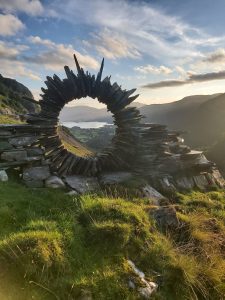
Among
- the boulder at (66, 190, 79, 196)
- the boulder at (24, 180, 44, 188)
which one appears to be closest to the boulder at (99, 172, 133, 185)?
the boulder at (66, 190, 79, 196)

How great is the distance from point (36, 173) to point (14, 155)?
118cm

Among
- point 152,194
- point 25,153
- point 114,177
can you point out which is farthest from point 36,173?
point 152,194

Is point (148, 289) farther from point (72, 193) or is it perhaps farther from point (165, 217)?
point (72, 193)

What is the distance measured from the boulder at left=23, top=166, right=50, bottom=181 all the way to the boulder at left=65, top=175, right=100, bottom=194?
0.96m

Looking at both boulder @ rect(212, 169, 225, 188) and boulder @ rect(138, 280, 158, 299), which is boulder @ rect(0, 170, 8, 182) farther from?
boulder @ rect(212, 169, 225, 188)

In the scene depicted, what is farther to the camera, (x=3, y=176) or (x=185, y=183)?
(x=185, y=183)

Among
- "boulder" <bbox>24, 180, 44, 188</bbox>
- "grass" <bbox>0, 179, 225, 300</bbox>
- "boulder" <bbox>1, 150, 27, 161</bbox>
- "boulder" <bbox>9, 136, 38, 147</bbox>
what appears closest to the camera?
"grass" <bbox>0, 179, 225, 300</bbox>

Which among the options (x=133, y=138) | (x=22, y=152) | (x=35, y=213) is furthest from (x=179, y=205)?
(x=22, y=152)

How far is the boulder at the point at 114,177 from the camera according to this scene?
1444 cm

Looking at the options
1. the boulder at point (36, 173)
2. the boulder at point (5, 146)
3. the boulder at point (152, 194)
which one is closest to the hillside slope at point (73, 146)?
the boulder at point (36, 173)

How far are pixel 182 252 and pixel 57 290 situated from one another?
13.2 ft

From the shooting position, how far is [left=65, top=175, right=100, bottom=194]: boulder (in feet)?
43.7

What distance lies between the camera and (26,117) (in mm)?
14703

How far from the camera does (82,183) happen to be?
14.0 meters
